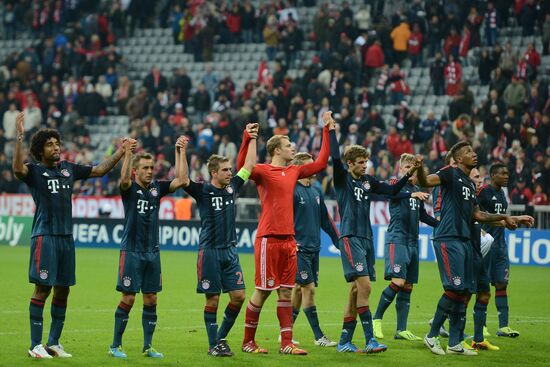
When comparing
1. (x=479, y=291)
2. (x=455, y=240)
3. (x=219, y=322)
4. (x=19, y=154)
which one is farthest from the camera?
(x=219, y=322)

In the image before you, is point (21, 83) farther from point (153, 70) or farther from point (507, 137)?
point (507, 137)

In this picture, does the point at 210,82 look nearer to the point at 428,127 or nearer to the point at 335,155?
the point at 428,127

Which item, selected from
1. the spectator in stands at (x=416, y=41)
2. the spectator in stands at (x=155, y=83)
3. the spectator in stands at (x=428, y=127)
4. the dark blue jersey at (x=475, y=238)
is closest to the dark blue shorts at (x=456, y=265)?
the dark blue jersey at (x=475, y=238)

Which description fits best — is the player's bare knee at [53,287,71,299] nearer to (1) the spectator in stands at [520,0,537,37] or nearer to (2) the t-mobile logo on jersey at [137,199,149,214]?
(2) the t-mobile logo on jersey at [137,199,149,214]

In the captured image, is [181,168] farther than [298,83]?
No

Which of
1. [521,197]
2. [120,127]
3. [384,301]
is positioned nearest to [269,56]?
[120,127]

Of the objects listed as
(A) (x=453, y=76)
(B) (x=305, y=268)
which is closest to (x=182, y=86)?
(A) (x=453, y=76)

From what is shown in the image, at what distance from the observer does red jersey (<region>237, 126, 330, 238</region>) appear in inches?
487

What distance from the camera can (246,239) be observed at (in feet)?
98.8

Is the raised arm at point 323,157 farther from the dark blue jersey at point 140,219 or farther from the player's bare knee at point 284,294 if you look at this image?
the dark blue jersey at point 140,219

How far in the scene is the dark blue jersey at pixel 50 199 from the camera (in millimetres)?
12000

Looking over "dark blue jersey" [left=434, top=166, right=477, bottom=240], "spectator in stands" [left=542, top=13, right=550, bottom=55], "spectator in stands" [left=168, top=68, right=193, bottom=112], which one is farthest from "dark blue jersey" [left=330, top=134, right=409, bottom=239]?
"spectator in stands" [left=168, top=68, right=193, bottom=112]

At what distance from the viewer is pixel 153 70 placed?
3869 centimetres

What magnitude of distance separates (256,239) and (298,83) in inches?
894
